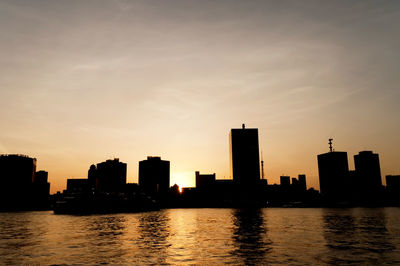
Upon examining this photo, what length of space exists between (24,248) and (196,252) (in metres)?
32.1

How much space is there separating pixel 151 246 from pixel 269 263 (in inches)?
966

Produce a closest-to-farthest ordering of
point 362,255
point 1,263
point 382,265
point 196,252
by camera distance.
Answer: point 382,265, point 1,263, point 362,255, point 196,252

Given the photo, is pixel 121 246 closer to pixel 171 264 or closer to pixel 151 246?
pixel 151 246

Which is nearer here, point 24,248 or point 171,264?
point 171,264

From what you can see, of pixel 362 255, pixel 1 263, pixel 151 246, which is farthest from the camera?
pixel 151 246

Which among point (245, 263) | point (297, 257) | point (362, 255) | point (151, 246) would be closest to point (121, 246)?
point (151, 246)

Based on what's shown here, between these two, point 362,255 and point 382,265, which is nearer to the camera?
point 382,265

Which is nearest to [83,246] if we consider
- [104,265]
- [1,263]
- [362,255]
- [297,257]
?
[1,263]

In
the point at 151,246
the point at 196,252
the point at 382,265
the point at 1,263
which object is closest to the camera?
the point at 382,265

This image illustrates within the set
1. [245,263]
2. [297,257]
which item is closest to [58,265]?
[245,263]

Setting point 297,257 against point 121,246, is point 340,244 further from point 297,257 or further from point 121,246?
point 121,246

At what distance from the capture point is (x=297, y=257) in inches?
1837

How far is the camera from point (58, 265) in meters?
42.6

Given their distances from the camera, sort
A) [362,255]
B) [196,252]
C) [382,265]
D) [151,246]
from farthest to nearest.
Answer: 1. [151,246]
2. [196,252]
3. [362,255]
4. [382,265]
